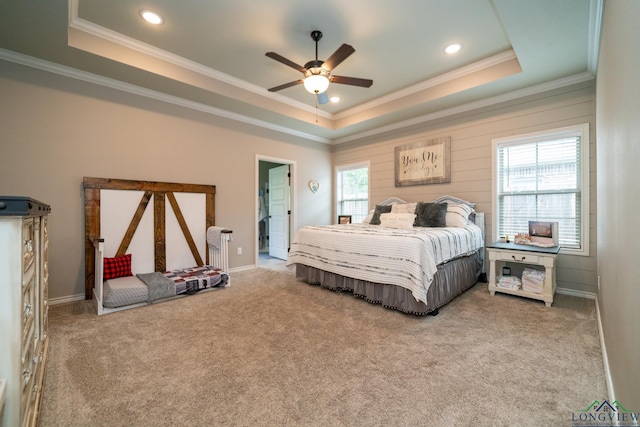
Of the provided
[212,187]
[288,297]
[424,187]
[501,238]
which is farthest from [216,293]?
[501,238]

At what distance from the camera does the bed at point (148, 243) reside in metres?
2.99

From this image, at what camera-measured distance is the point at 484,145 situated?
4.04 metres

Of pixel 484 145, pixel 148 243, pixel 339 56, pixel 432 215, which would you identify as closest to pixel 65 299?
pixel 148 243

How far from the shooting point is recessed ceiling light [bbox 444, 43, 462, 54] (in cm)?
316

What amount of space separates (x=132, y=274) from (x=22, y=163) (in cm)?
167

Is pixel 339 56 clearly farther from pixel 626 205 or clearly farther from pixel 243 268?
pixel 243 268

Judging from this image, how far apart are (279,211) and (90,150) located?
345 centimetres

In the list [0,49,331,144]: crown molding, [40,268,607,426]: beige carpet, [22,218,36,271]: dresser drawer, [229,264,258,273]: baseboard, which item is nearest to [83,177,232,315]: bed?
[40,268,607,426]: beige carpet

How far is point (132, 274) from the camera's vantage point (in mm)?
3498

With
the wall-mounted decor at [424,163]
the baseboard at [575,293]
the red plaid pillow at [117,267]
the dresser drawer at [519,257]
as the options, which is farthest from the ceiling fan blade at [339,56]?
the baseboard at [575,293]

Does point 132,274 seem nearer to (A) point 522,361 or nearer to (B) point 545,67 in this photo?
(A) point 522,361

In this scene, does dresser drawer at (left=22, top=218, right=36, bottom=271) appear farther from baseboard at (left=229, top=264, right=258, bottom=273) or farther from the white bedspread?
baseboard at (left=229, top=264, right=258, bottom=273)

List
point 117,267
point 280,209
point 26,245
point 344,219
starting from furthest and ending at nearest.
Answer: point 280,209 → point 344,219 → point 117,267 → point 26,245

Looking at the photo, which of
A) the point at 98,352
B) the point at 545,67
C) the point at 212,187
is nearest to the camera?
the point at 98,352
